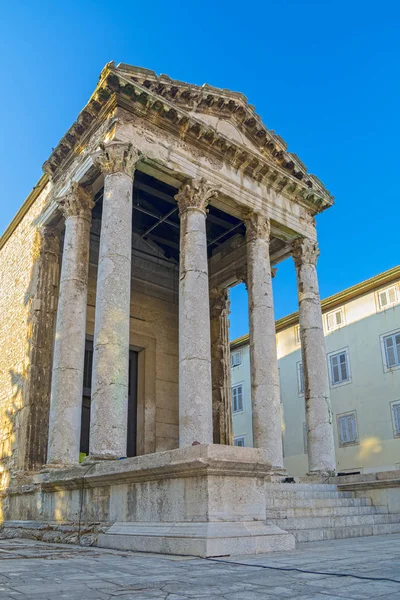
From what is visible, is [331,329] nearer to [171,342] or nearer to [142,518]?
[171,342]

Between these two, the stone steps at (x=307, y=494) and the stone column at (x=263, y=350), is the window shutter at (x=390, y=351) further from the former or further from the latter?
the stone steps at (x=307, y=494)

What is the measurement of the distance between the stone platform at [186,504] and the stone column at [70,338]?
265 cm

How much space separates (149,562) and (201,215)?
348 inches

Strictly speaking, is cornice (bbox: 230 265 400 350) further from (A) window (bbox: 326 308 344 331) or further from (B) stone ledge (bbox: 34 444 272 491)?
(B) stone ledge (bbox: 34 444 272 491)

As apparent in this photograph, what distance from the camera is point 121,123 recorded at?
12430mm

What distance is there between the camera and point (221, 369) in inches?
736

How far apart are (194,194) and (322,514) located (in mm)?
7759

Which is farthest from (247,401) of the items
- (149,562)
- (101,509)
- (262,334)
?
(149,562)

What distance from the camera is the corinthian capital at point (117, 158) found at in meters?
12.1

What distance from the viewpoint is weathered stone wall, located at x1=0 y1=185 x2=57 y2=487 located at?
13.6m

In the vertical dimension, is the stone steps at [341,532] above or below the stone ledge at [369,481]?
below

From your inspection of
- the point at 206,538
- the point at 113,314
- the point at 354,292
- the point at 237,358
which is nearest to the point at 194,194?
the point at 113,314

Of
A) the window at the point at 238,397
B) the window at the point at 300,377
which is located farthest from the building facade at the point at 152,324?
the window at the point at 238,397

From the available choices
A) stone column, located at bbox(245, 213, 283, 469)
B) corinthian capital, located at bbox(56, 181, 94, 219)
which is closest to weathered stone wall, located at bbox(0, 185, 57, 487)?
corinthian capital, located at bbox(56, 181, 94, 219)
